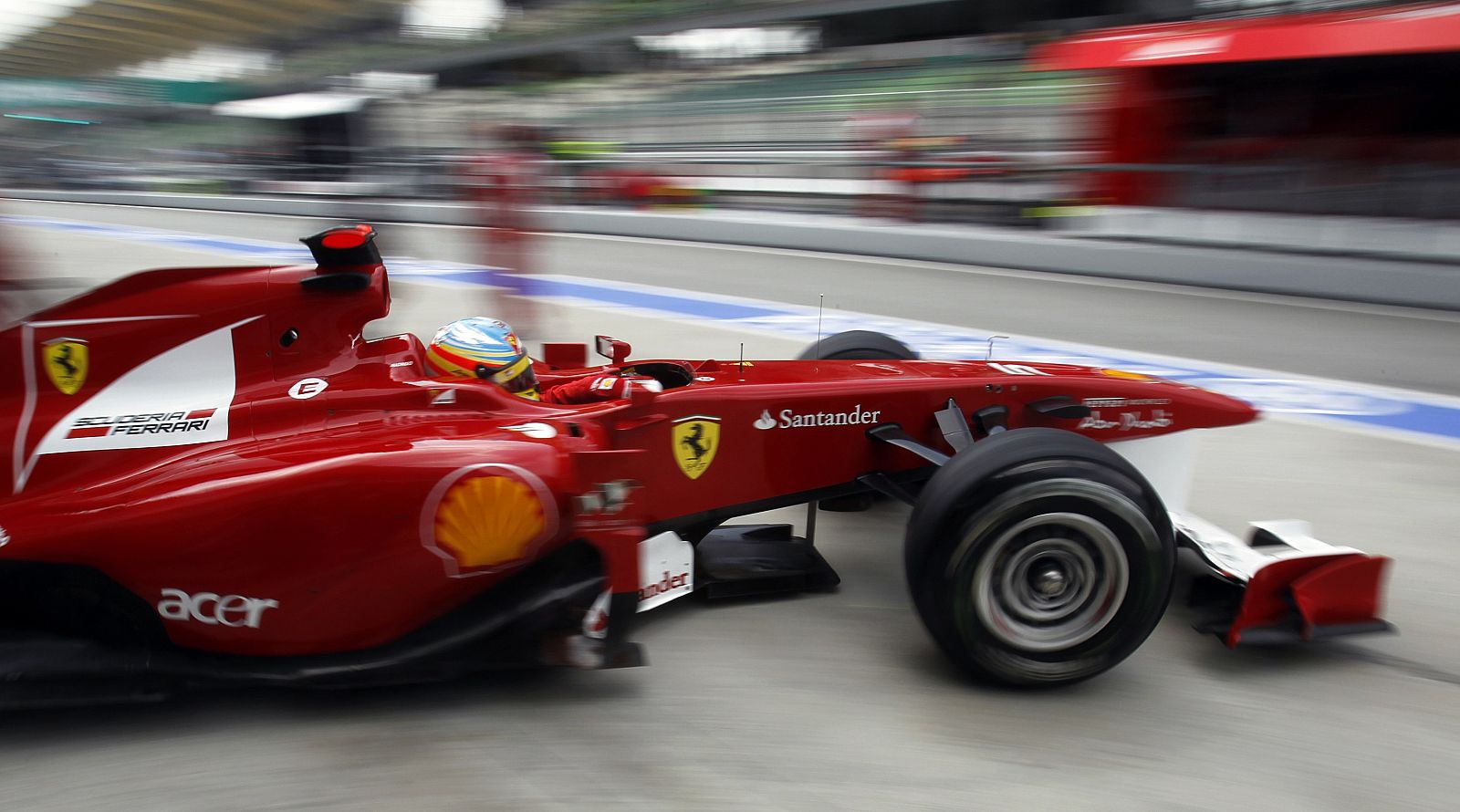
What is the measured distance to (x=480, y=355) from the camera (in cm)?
323

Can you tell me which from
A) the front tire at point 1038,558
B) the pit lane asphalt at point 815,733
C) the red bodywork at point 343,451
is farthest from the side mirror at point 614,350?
the front tire at point 1038,558

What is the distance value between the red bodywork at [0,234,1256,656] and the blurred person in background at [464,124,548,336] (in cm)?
443

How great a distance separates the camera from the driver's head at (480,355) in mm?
3225

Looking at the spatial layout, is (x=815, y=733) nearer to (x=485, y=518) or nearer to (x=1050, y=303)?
(x=485, y=518)

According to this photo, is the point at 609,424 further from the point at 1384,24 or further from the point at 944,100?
the point at 944,100

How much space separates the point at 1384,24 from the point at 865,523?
30.0 feet

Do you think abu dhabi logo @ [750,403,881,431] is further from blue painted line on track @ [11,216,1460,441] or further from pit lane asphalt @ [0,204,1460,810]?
blue painted line on track @ [11,216,1460,441]

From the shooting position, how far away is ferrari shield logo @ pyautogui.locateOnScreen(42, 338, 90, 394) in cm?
290

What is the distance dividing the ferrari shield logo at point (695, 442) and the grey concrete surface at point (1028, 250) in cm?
877

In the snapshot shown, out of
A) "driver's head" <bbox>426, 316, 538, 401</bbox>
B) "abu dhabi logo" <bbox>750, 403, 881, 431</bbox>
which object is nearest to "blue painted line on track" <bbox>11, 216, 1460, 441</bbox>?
"driver's head" <bbox>426, 316, 538, 401</bbox>

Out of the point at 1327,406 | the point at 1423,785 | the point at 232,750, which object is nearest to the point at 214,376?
the point at 232,750

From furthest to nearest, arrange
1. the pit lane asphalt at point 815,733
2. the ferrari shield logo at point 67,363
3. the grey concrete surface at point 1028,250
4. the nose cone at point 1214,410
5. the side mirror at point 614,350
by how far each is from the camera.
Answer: the grey concrete surface at point 1028,250 < the side mirror at point 614,350 < the nose cone at point 1214,410 < the ferrari shield logo at point 67,363 < the pit lane asphalt at point 815,733

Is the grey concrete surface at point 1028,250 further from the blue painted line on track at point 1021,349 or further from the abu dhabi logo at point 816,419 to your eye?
the abu dhabi logo at point 816,419

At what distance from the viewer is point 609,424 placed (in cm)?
308
